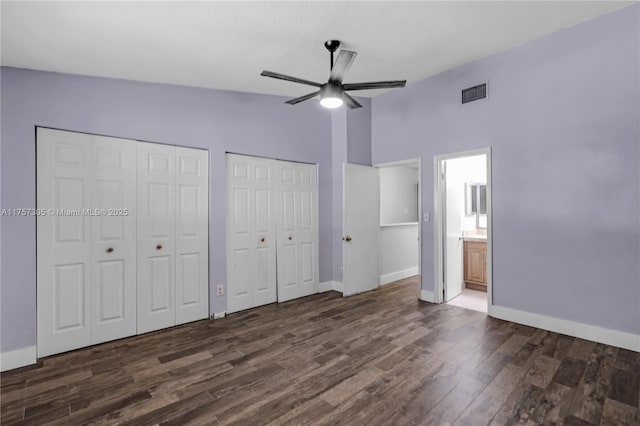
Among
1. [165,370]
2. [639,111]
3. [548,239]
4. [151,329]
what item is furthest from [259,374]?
[639,111]

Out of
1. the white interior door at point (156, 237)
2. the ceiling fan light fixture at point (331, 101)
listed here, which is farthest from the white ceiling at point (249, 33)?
the white interior door at point (156, 237)

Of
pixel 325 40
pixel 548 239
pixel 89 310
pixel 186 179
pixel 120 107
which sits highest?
pixel 325 40

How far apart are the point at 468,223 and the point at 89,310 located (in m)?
5.39

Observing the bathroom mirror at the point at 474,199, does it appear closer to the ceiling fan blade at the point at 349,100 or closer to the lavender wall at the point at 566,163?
the lavender wall at the point at 566,163

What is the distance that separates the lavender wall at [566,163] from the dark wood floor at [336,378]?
53 centimetres

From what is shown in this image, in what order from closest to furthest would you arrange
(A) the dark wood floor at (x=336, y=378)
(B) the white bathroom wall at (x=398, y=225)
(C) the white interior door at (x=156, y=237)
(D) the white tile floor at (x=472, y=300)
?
(A) the dark wood floor at (x=336, y=378)
(C) the white interior door at (x=156, y=237)
(D) the white tile floor at (x=472, y=300)
(B) the white bathroom wall at (x=398, y=225)

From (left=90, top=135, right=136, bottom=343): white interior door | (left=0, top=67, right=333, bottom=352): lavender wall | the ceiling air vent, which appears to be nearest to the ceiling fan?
(left=0, top=67, right=333, bottom=352): lavender wall

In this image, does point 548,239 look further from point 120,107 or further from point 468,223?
point 120,107

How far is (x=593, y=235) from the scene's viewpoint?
2.96 meters

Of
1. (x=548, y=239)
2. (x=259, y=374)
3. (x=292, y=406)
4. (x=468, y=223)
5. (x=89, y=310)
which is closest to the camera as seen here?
(x=292, y=406)

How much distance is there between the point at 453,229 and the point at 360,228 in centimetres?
137

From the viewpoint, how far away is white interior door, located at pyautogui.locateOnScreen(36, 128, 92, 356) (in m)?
2.72

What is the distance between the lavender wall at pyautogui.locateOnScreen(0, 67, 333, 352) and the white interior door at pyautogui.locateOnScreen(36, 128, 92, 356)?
7 centimetres

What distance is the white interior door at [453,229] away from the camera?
4.29 meters
